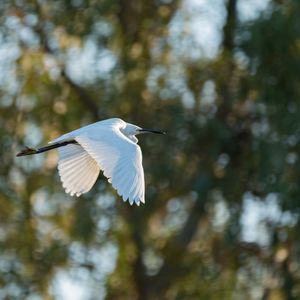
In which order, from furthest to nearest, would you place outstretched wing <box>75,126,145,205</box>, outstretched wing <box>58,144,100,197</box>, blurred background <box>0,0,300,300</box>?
blurred background <box>0,0,300,300</box>
outstretched wing <box>58,144,100,197</box>
outstretched wing <box>75,126,145,205</box>

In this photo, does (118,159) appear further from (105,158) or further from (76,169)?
(76,169)

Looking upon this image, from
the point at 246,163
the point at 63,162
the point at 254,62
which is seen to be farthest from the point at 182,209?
the point at 63,162

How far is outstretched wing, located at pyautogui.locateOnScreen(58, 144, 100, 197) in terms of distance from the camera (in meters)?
7.08

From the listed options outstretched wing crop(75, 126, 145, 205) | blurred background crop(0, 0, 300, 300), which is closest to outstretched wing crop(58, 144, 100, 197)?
outstretched wing crop(75, 126, 145, 205)

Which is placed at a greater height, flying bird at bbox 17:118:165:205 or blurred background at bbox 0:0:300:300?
flying bird at bbox 17:118:165:205

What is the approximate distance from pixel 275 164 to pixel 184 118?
3.28 ft

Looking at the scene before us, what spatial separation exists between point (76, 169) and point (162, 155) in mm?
3072

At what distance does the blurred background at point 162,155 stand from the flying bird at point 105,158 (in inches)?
103

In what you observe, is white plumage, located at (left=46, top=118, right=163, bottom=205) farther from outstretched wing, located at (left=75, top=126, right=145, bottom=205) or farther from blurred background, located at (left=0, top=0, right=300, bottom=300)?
blurred background, located at (left=0, top=0, right=300, bottom=300)

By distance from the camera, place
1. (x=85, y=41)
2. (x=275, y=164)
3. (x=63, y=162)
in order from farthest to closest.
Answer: (x=85, y=41)
(x=275, y=164)
(x=63, y=162)

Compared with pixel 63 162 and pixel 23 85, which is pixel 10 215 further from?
pixel 63 162

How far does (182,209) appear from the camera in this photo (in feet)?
35.1

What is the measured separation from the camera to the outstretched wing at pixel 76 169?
23.2ft

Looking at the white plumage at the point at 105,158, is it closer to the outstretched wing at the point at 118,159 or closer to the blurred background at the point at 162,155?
the outstretched wing at the point at 118,159
